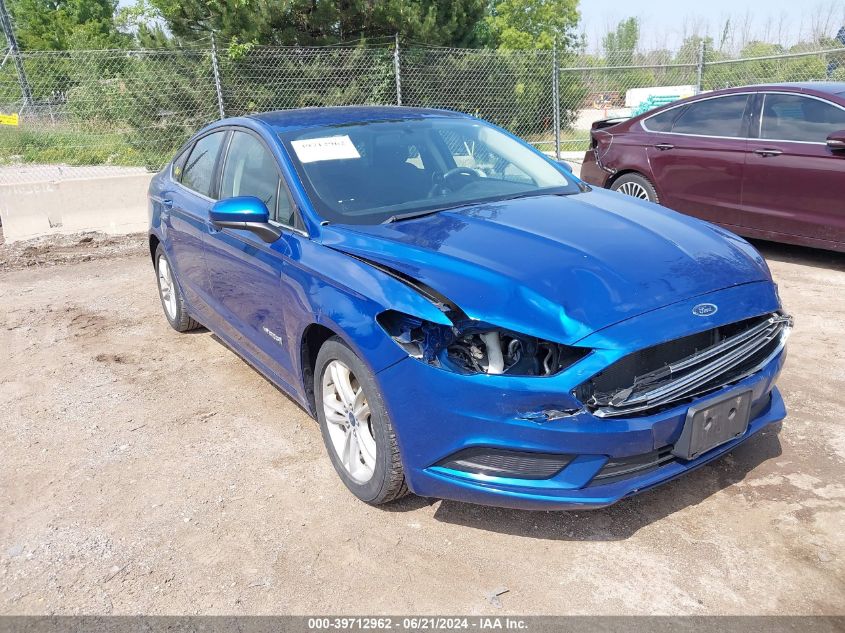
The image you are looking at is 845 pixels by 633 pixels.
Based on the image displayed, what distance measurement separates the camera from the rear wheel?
734 centimetres

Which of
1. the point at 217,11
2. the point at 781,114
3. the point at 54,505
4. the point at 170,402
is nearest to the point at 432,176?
the point at 170,402

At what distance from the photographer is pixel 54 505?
334 centimetres

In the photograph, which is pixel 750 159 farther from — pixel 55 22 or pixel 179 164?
pixel 55 22

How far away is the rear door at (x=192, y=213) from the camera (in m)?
4.52

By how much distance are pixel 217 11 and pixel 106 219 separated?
26.2 feet

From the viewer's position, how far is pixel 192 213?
458 centimetres

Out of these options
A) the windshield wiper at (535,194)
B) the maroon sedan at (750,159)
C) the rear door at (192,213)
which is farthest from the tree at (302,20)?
the windshield wiper at (535,194)

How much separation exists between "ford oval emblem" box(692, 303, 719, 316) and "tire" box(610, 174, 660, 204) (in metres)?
4.76

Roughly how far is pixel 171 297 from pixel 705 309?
4148 millimetres

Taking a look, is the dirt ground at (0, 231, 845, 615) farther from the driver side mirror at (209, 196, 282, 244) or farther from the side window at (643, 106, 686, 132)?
the side window at (643, 106, 686, 132)

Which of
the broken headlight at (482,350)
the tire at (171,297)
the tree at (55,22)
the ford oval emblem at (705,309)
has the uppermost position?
the tree at (55,22)

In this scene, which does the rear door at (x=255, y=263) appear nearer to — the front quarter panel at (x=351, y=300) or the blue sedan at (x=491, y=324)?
the blue sedan at (x=491, y=324)

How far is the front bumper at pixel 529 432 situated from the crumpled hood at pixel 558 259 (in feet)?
0.43

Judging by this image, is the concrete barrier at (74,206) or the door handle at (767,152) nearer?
the door handle at (767,152)
